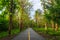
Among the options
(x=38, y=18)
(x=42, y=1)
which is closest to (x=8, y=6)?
(x=42, y=1)

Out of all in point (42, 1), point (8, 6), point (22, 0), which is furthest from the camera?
point (22, 0)

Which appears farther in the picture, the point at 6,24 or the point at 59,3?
the point at 6,24

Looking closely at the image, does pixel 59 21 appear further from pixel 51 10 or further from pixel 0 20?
pixel 0 20

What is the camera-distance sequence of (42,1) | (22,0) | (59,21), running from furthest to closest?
(22,0) < (42,1) < (59,21)

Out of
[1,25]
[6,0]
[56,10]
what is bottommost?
[1,25]

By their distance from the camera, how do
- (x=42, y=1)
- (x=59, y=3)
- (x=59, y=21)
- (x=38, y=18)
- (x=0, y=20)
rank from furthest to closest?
(x=38, y=18) → (x=0, y=20) → (x=42, y=1) → (x=59, y=21) → (x=59, y=3)

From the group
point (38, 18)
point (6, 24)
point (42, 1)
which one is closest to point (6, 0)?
point (42, 1)

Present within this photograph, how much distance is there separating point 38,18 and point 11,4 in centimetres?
11768

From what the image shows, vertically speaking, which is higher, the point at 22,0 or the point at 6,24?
the point at 22,0

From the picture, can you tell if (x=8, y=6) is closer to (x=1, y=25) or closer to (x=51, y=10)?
(x=51, y=10)

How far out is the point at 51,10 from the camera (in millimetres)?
33188

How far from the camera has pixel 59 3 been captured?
2950 centimetres

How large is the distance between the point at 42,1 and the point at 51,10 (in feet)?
37.2

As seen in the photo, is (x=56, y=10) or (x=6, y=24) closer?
(x=56, y=10)
